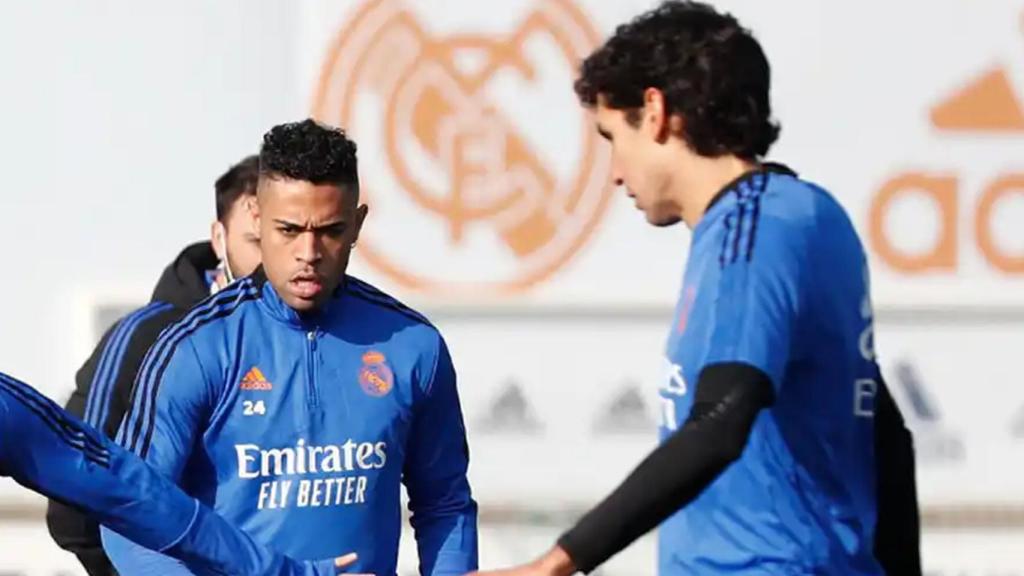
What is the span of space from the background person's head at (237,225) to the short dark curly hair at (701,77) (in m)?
1.44

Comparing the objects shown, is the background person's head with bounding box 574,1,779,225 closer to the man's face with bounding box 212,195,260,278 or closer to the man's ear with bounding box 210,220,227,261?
the man's face with bounding box 212,195,260,278

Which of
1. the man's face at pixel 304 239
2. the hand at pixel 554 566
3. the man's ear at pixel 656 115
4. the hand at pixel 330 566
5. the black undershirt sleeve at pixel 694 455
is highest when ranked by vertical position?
the man's ear at pixel 656 115

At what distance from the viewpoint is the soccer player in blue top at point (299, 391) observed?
364 centimetres

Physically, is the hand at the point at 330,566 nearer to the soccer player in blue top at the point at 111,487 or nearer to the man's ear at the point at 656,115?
the soccer player in blue top at the point at 111,487

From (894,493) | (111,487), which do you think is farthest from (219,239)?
(894,493)

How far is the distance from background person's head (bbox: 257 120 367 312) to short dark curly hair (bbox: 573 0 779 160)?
943mm

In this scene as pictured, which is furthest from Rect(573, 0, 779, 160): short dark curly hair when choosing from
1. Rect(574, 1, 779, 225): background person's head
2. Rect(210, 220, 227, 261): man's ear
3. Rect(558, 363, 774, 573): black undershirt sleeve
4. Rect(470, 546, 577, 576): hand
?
Rect(210, 220, 227, 261): man's ear

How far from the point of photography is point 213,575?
3.54 meters

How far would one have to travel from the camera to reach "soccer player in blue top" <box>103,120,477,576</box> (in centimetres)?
364

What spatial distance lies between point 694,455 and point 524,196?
3.27 m

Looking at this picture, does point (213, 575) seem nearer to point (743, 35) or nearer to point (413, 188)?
point (743, 35)

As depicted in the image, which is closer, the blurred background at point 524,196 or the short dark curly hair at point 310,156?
the short dark curly hair at point 310,156

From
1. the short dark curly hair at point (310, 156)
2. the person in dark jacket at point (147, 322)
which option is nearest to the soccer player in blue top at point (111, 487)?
the short dark curly hair at point (310, 156)

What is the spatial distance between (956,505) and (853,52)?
1.21 m
